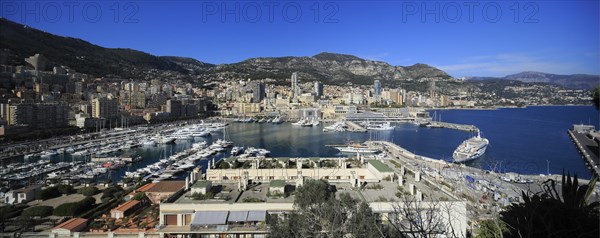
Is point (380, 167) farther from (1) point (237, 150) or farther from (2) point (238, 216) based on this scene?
(1) point (237, 150)

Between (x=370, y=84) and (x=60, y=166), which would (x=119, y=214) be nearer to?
(x=60, y=166)

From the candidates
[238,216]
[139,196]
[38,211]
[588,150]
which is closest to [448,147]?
[588,150]

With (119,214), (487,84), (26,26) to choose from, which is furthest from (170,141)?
(487,84)

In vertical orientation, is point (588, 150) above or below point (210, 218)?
below

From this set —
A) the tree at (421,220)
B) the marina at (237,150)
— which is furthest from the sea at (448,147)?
the tree at (421,220)

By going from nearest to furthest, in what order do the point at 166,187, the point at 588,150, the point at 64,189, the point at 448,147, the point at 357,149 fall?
the point at 166,187 → the point at 64,189 → the point at 588,150 → the point at 357,149 → the point at 448,147

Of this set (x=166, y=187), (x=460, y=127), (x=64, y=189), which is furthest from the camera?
(x=460, y=127)

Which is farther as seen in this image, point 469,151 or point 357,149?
point 357,149

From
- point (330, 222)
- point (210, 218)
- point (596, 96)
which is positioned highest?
point (596, 96)

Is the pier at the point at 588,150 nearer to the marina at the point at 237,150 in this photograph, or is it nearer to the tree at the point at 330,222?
the marina at the point at 237,150
